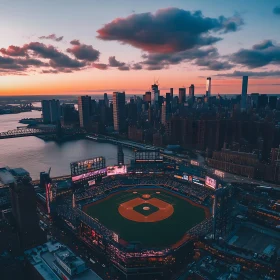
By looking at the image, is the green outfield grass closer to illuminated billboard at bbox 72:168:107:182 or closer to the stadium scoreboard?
illuminated billboard at bbox 72:168:107:182

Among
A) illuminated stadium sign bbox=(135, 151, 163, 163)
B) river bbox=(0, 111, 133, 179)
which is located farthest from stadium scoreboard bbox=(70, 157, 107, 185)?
river bbox=(0, 111, 133, 179)

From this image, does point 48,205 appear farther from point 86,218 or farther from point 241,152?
point 241,152

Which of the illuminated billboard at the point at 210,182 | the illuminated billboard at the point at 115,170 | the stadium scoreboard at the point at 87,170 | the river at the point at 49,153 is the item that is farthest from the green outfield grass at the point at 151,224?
the river at the point at 49,153

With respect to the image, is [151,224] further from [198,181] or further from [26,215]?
[26,215]

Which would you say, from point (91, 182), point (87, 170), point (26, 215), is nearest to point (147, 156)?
point (91, 182)

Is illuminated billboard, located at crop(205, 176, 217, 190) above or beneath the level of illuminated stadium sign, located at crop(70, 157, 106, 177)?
beneath

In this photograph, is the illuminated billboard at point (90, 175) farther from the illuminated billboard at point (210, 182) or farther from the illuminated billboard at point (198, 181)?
the illuminated billboard at point (210, 182)

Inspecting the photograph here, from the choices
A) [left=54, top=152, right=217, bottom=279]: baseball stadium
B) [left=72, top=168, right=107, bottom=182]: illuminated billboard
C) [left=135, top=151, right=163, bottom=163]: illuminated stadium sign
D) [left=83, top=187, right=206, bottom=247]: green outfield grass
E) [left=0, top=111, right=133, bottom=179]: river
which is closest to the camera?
[left=54, top=152, right=217, bottom=279]: baseball stadium

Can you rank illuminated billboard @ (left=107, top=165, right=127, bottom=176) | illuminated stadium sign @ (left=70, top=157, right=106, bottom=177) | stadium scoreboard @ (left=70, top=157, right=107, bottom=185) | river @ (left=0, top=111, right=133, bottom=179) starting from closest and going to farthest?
illuminated stadium sign @ (left=70, top=157, right=106, bottom=177)
stadium scoreboard @ (left=70, top=157, right=107, bottom=185)
illuminated billboard @ (left=107, top=165, right=127, bottom=176)
river @ (left=0, top=111, right=133, bottom=179)
